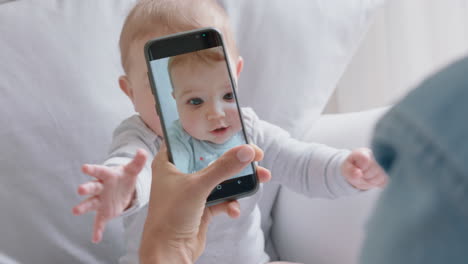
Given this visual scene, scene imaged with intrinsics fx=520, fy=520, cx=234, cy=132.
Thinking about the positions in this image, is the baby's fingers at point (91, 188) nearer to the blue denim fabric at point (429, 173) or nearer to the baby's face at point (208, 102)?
the baby's face at point (208, 102)

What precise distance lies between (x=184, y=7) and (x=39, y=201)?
349 mm

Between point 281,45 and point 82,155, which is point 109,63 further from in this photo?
point 281,45

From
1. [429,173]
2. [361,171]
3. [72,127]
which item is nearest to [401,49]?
[361,171]

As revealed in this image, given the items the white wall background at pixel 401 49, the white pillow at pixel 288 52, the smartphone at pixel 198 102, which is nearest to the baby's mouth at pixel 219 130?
the smartphone at pixel 198 102

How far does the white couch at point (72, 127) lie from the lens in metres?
0.74

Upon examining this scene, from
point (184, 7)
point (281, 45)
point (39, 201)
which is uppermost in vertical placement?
point (184, 7)

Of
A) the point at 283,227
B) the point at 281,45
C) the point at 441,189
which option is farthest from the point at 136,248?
the point at 441,189

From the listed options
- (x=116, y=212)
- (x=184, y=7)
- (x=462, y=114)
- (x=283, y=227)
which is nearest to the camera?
(x=462, y=114)

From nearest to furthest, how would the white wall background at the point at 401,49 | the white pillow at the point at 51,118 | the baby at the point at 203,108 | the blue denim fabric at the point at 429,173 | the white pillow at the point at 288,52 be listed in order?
the blue denim fabric at the point at 429,173 → the baby at the point at 203,108 → the white pillow at the point at 51,118 → the white pillow at the point at 288,52 → the white wall background at the point at 401,49

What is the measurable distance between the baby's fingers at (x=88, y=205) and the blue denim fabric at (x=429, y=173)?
1.43ft

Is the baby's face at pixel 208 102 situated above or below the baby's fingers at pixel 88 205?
above

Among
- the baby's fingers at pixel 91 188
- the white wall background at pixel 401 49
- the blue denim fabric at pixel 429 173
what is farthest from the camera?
the white wall background at pixel 401 49

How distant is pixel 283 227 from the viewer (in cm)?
88

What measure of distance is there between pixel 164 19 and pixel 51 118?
222 millimetres
